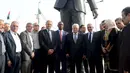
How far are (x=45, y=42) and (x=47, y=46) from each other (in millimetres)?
140

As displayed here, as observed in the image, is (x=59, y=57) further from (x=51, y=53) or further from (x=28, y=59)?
(x=28, y=59)

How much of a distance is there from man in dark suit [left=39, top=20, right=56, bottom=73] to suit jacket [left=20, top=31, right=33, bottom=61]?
35 centimetres

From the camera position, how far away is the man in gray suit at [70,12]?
303 inches

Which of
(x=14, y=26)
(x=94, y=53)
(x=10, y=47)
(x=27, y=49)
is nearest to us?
(x=10, y=47)

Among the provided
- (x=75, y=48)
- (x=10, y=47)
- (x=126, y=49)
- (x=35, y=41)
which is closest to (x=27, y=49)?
(x=35, y=41)

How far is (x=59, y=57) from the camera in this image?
7.76 metres

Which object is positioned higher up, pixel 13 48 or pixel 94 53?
pixel 13 48

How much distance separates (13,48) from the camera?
714cm

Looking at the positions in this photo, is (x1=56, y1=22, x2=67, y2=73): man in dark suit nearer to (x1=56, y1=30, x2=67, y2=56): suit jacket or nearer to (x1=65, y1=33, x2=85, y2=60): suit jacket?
(x1=56, y1=30, x2=67, y2=56): suit jacket

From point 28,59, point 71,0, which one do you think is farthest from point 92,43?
point 28,59

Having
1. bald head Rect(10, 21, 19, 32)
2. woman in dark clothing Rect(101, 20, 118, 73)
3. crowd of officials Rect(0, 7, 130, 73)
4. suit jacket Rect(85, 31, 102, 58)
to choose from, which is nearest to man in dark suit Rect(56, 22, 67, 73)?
crowd of officials Rect(0, 7, 130, 73)

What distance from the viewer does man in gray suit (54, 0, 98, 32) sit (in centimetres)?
768

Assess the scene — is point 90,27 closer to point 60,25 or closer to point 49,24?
point 60,25

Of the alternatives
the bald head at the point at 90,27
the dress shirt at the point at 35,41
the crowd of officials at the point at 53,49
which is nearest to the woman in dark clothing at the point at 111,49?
the crowd of officials at the point at 53,49
